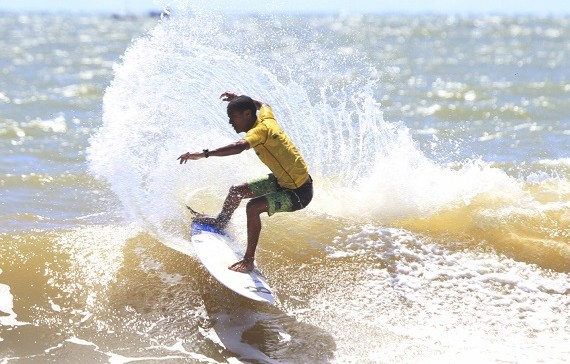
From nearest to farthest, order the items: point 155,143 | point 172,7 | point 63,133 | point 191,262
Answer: point 191,262
point 155,143
point 172,7
point 63,133

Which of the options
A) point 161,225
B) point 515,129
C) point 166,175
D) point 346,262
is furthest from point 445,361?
point 515,129

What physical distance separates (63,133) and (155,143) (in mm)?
6885

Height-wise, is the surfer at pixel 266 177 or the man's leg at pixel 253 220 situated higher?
the surfer at pixel 266 177

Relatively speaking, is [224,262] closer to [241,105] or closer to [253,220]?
[253,220]

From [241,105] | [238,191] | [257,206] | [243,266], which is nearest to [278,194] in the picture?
[257,206]

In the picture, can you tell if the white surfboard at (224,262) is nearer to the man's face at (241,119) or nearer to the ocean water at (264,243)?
the ocean water at (264,243)

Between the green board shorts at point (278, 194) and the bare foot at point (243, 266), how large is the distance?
1.40 feet

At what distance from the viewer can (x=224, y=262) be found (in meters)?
6.09

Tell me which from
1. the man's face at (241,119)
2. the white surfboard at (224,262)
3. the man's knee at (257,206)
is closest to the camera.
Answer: the white surfboard at (224,262)

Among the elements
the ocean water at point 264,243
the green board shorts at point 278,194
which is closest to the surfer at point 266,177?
the green board shorts at point 278,194

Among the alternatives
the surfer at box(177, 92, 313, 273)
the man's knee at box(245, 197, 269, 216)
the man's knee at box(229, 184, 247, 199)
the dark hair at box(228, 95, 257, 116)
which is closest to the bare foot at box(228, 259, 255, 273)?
the surfer at box(177, 92, 313, 273)

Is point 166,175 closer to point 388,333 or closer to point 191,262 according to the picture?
point 191,262

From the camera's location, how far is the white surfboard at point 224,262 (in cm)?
571

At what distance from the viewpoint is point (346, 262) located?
21.6 feet
